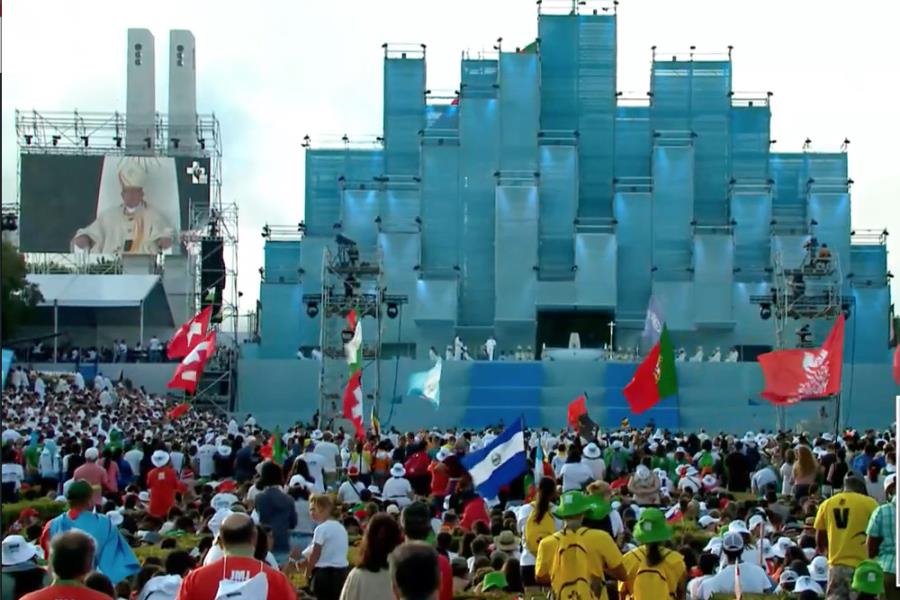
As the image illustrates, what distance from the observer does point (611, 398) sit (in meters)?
44.6

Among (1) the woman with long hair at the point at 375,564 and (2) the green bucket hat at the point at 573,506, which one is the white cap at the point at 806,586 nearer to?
(2) the green bucket hat at the point at 573,506

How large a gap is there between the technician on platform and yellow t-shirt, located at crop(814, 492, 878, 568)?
160 feet

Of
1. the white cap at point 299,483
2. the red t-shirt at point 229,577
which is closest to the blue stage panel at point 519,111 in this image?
the white cap at point 299,483

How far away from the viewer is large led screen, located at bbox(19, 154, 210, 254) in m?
58.4

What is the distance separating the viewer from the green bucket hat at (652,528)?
8.68 m

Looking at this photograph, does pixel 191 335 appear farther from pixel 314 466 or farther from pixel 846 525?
pixel 846 525

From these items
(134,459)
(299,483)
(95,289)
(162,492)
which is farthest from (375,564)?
(95,289)

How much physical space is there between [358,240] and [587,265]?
7.07 metres

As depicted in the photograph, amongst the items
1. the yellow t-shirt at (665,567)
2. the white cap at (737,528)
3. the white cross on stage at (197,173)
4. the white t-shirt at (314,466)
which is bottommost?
the white t-shirt at (314,466)

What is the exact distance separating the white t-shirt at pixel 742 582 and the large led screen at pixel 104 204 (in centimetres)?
4809

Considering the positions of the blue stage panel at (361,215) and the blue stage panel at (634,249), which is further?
the blue stage panel at (361,215)

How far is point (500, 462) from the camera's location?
1481 cm

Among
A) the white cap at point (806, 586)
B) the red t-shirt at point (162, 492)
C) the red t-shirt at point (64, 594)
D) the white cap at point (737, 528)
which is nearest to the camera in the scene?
the red t-shirt at point (64, 594)

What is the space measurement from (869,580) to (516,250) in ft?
140
